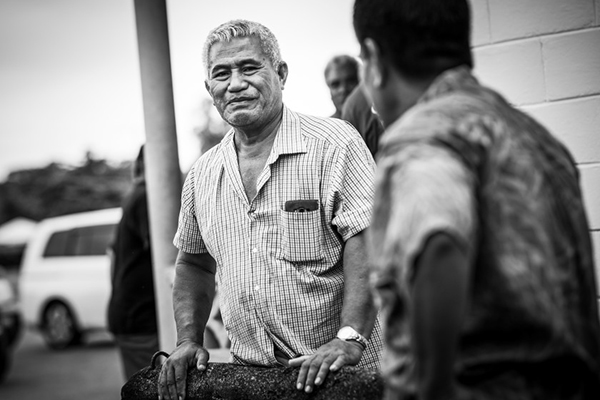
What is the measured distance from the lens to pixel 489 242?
149cm

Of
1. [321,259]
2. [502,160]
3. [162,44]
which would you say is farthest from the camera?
[162,44]

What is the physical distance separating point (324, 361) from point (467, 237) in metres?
1.27

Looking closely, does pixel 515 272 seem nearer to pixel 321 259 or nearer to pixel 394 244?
pixel 394 244

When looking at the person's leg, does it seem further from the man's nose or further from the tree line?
the tree line

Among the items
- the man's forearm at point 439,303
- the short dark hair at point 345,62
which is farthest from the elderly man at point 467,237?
the short dark hair at point 345,62

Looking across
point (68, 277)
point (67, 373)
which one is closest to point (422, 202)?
point (67, 373)

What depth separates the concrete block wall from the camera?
361cm

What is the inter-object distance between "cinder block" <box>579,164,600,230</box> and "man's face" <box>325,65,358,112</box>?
2505 mm

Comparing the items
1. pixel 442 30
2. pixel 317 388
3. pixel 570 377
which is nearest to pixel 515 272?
pixel 570 377

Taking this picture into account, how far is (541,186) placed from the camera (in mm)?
1543

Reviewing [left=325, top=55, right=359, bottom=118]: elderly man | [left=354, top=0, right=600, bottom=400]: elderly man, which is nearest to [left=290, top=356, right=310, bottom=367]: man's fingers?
[left=354, top=0, right=600, bottom=400]: elderly man

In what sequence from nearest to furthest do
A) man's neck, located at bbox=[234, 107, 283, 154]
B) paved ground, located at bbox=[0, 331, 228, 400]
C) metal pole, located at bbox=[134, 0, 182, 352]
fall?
man's neck, located at bbox=[234, 107, 283, 154], metal pole, located at bbox=[134, 0, 182, 352], paved ground, located at bbox=[0, 331, 228, 400]

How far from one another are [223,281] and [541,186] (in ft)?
5.38

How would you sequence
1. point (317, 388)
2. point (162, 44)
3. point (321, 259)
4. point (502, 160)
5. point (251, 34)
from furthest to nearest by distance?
point (162, 44), point (251, 34), point (321, 259), point (317, 388), point (502, 160)
